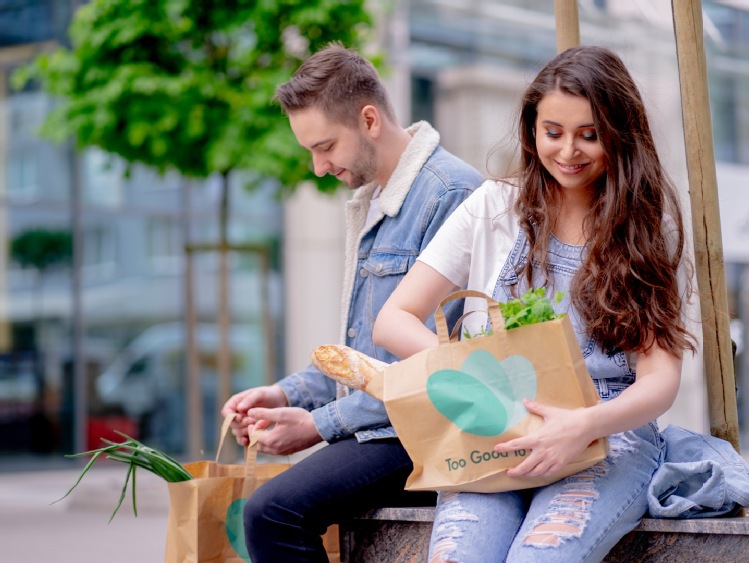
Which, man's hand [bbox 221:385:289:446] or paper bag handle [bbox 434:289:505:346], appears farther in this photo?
man's hand [bbox 221:385:289:446]

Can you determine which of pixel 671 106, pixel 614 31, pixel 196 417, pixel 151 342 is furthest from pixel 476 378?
pixel 151 342

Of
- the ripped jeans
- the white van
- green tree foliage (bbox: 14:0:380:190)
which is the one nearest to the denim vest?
the ripped jeans

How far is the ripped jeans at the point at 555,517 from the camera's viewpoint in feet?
7.34

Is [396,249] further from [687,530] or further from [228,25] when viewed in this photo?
[228,25]

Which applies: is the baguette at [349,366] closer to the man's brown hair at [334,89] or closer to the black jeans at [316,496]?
the black jeans at [316,496]

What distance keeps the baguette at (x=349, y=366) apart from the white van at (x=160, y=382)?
948 centimetres

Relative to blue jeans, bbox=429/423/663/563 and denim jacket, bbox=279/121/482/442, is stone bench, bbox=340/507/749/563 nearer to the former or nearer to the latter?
blue jeans, bbox=429/423/663/563

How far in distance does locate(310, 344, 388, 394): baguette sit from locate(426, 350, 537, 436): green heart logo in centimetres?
18

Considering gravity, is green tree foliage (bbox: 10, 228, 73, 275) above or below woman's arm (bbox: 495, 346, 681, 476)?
above

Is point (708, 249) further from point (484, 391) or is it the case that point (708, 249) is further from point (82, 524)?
point (82, 524)

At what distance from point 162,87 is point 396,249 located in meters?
5.10

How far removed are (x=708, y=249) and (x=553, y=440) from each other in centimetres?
84

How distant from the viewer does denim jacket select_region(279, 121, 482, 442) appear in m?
2.93

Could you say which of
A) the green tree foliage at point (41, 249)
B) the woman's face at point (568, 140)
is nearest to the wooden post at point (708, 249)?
the woman's face at point (568, 140)
